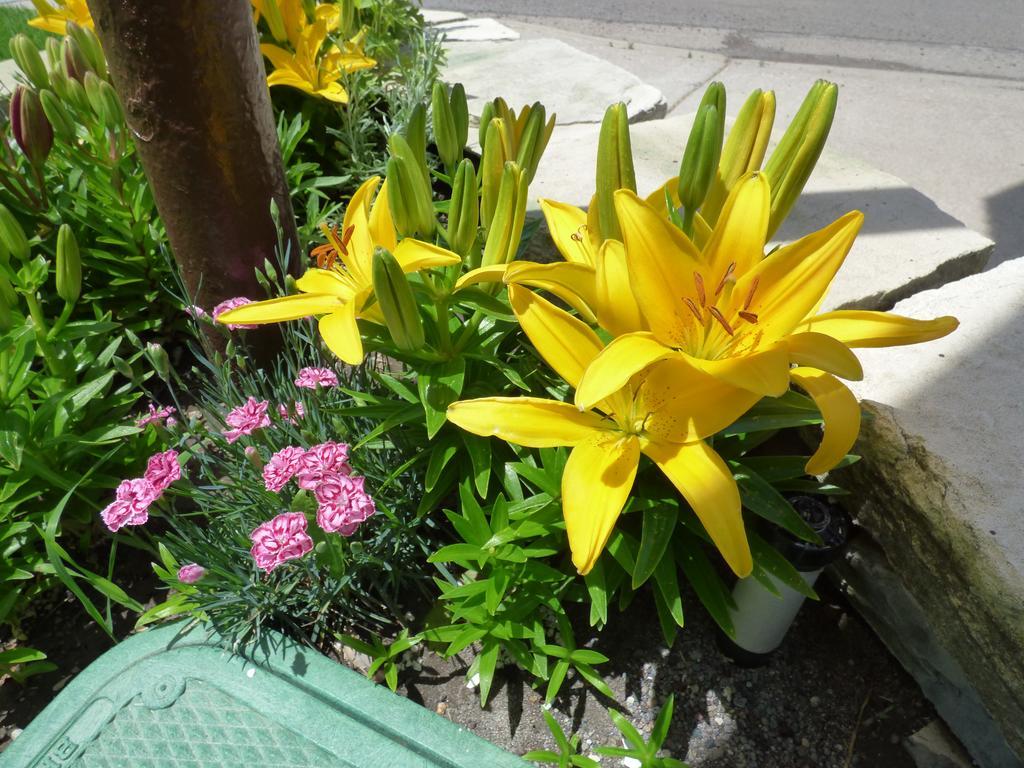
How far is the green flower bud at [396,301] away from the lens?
0.99 meters

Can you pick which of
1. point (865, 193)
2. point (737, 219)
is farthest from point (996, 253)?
point (737, 219)

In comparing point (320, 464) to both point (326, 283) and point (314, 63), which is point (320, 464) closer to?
point (326, 283)

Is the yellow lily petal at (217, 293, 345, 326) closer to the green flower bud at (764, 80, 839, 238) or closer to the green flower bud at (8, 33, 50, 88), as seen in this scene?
the green flower bud at (764, 80, 839, 238)

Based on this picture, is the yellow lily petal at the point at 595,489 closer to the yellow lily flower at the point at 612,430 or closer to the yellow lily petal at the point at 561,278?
the yellow lily flower at the point at 612,430

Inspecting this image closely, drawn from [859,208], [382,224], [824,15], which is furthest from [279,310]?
[824,15]

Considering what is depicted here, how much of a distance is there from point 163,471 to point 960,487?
3.98 feet

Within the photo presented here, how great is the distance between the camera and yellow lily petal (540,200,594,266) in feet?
3.79

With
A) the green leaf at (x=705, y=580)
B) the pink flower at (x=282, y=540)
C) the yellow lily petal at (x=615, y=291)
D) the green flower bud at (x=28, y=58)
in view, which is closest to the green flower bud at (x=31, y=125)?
the green flower bud at (x=28, y=58)

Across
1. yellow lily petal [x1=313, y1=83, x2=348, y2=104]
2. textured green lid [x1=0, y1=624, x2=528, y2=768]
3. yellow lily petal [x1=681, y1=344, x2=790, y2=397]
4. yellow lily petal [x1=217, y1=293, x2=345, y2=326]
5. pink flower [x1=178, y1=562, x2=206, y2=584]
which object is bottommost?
textured green lid [x1=0, y1=624, x2=528, y2=768]

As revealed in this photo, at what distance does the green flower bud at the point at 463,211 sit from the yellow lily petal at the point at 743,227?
14.8 inches

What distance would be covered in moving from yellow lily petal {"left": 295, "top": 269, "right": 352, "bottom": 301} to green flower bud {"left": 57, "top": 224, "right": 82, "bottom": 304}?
46cm

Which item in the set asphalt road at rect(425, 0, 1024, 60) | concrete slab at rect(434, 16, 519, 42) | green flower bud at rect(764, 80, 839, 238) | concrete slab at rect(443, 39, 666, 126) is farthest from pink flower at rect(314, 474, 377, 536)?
asphalt road at rect(425, 0, 1024, 60)

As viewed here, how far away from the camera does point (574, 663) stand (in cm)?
131

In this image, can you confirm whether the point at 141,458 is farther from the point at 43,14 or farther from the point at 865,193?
the point at 865,193
